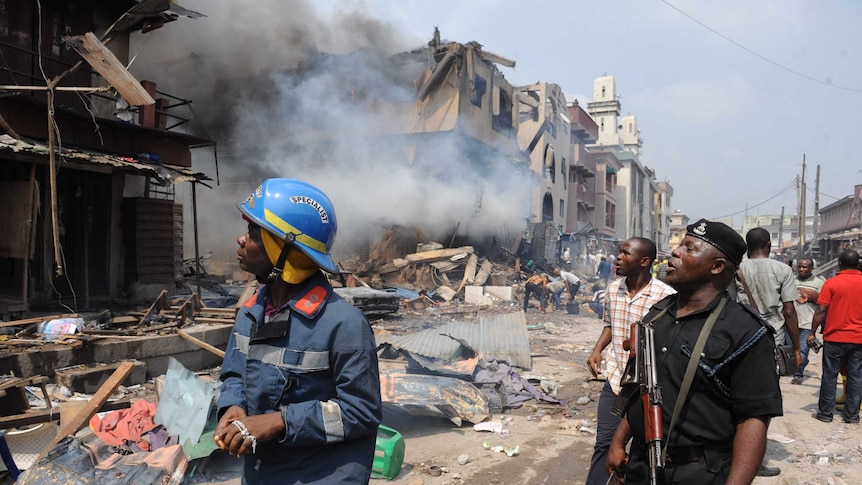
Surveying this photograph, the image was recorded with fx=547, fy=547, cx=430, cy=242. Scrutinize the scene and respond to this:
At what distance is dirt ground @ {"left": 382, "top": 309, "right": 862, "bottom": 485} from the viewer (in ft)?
13.8

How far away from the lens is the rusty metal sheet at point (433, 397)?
5086 mm

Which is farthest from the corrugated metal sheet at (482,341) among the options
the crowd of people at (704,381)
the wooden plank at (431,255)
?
the wooden plank at (431,255)

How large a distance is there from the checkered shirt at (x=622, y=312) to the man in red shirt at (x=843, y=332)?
117 inches

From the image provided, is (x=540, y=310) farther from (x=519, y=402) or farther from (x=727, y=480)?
(x=727, y=480)

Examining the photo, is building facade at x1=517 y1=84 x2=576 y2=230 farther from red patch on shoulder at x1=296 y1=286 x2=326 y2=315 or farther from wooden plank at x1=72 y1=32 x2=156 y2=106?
red patch on shoulder at x1=296 y1=286 x2=326 y2=315

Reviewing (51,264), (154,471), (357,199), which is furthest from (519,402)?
(357,199)

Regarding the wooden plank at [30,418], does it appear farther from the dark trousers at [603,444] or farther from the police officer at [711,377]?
the police officer at [711,377]

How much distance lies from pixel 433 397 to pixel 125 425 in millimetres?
2564

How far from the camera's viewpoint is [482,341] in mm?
7867

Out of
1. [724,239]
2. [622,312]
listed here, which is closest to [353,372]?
[724,239]

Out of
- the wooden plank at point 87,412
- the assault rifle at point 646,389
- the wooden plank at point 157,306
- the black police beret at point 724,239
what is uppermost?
the black police beret at point 724,239

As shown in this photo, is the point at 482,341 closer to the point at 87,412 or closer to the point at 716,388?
the point at 87,412

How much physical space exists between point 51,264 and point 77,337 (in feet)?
11.1

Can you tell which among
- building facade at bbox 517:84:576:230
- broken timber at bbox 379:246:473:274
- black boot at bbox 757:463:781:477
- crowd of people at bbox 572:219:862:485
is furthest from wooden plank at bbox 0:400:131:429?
building facade at bbox 517:84:576:230
